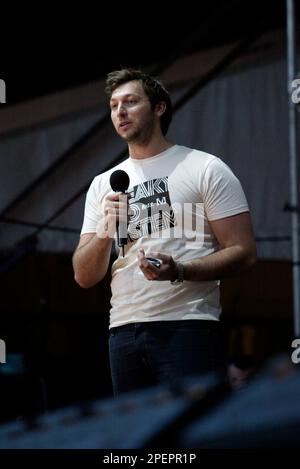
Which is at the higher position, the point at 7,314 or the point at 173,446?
the point at 173,446

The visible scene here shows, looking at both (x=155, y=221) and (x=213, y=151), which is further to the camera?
(x=213, y=151)

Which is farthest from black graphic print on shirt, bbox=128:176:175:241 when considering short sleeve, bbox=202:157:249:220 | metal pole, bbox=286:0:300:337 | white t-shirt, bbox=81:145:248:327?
metal pole, bbox=286:0:300:337

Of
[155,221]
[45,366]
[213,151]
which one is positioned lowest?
[45,366]

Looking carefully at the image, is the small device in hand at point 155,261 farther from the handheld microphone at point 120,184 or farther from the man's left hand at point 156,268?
the handheld microphone at point 120,184

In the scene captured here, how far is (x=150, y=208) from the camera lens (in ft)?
7.25

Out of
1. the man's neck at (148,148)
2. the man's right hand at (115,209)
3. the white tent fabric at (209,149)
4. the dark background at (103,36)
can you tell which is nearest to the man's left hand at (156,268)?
the man's right hand at (115,209)

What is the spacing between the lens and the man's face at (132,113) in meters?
2.30

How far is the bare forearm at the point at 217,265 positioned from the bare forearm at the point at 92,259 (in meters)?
0.29

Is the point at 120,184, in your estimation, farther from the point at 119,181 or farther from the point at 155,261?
the point at 155,261

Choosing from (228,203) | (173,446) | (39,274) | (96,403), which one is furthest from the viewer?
(39,274)

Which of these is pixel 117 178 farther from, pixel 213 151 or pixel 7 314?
pixel 7 314

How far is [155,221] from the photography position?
2213 mm

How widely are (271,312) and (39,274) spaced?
1575mm

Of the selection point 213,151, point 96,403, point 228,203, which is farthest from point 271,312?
point 96,403
